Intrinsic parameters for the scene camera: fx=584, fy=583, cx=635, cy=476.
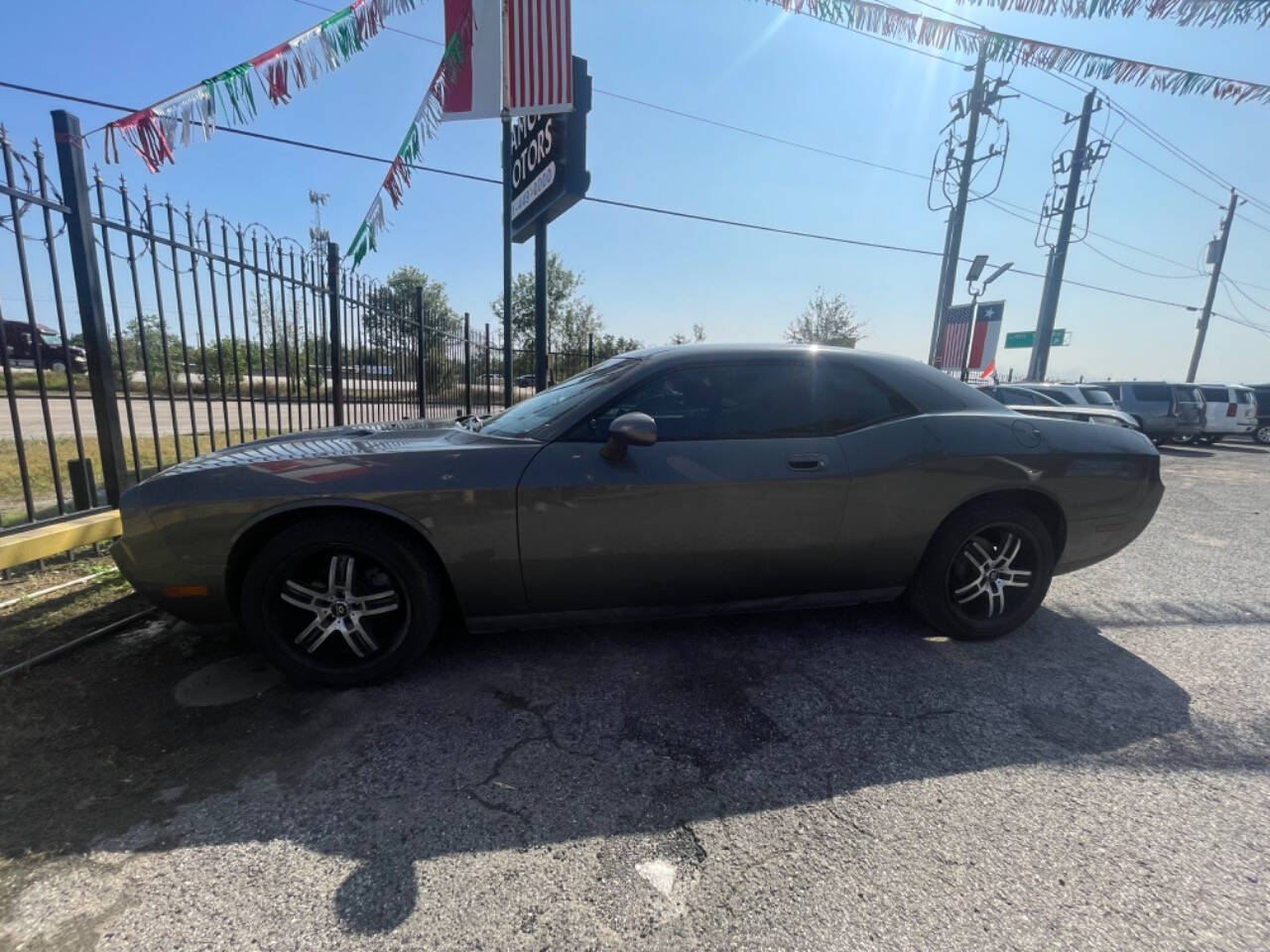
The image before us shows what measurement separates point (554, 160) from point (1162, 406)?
18136 millimetres

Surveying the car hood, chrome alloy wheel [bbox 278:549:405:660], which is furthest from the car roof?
chrome alloy wheel [bbox 278:549:405:660]

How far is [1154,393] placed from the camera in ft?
53.0

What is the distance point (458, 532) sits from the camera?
2.42m

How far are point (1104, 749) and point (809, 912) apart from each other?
1460mm

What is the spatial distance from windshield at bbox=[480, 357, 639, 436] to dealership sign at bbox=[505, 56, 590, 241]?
139 inches

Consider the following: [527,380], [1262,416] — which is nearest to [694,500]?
[527,380]

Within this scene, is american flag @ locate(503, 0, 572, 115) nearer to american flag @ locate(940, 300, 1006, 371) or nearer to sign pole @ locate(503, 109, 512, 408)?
sign pole @ locate(503, 109, 512, 408)

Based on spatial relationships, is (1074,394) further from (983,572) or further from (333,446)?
(333,446)

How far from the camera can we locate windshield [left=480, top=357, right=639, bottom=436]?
2750 millimetres

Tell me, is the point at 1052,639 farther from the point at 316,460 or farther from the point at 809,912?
the point at 316,460

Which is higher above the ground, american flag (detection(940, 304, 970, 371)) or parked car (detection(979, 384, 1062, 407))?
american flag (detection(940, 304, 970, 371))

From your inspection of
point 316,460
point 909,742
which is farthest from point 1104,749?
point 316,460

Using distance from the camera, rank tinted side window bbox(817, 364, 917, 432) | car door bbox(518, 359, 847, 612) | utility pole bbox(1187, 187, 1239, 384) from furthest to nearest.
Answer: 1. utility pole bbox(1187, 187, 1239, 384)
2. tinted side window bbox(817, 364, 917, 432)
3. car door bbox(518, 359, 847, 612)

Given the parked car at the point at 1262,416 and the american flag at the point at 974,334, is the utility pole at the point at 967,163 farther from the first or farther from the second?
the parked car at the point at 1262,416
